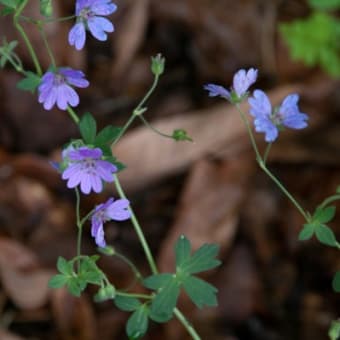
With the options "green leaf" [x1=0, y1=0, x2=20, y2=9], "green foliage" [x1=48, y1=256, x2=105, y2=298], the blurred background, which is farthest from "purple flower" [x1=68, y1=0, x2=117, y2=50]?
the blurred background

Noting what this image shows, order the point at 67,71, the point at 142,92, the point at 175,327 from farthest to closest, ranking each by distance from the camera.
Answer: the point at 142,92
the point at 175,327
the point at 67,71

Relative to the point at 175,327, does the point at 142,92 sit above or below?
above

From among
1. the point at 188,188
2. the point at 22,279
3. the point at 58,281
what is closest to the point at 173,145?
the point at 188,188

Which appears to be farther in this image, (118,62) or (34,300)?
(118,62)

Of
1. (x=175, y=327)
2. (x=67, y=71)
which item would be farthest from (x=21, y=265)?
(x=67, y=71)

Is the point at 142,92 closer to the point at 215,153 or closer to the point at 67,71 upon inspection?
the point at 215,153

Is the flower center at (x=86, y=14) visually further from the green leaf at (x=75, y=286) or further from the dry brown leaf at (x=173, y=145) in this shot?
the dry brown leaf at (x=173, y=145)

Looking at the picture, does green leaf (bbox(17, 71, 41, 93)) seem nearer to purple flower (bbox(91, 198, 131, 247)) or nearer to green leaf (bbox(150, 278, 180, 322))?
purple flower (bbox(91, 198, 131, 247))
